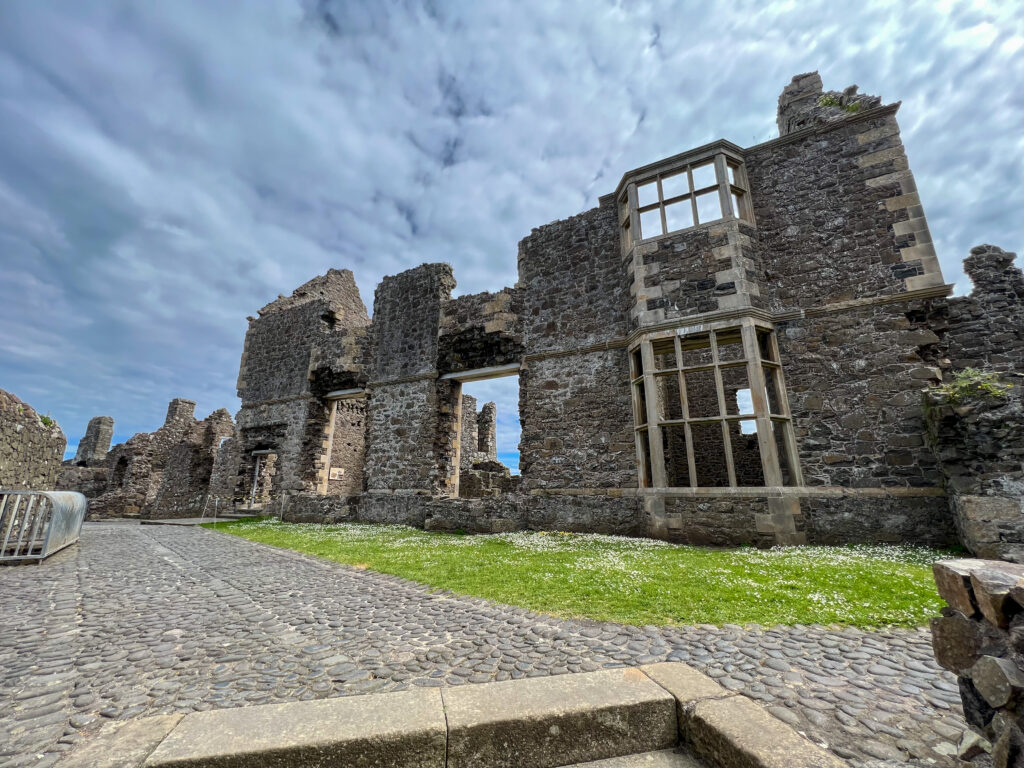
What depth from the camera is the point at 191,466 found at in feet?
66.7

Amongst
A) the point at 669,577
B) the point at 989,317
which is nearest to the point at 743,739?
the point at 669,577

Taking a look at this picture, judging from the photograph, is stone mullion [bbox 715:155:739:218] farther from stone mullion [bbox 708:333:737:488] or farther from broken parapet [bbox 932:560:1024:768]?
broken parapet [bbox 932:560:1024:768]

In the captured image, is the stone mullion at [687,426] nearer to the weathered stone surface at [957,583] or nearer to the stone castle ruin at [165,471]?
the weathered stone surface at [957,583]

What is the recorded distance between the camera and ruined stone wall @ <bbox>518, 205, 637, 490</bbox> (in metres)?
10.2

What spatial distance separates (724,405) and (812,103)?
28.2 ft

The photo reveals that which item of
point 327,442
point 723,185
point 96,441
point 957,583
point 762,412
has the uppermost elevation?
point 723,185

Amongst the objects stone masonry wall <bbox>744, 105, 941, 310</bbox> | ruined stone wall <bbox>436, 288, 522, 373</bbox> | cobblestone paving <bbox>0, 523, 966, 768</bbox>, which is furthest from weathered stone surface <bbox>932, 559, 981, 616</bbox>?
ruined stone wall <bbox>436, 288, 522, 373</bbox>

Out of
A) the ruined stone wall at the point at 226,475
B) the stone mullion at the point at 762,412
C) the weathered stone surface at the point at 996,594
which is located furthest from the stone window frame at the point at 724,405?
the ruined stone wall at the point at 226,475

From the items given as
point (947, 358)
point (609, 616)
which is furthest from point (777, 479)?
point (609, 616)

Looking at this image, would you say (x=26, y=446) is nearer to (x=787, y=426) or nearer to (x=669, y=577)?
(x=669, y=577)

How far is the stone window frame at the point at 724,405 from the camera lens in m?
8.27

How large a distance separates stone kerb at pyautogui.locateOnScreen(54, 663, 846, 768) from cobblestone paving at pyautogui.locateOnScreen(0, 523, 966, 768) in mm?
332

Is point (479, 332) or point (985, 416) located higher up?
point (479, 332)

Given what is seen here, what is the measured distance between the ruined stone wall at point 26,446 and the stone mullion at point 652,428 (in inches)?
480
